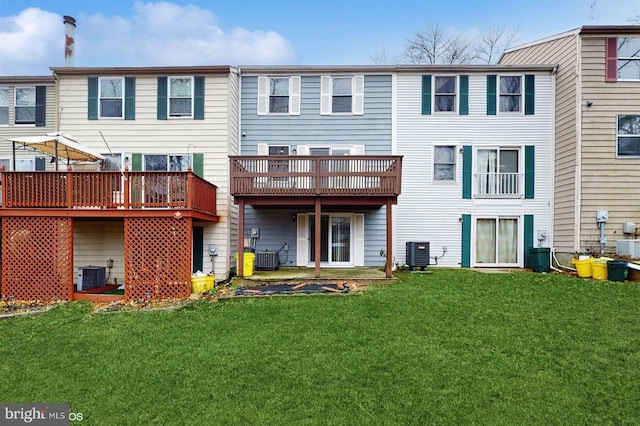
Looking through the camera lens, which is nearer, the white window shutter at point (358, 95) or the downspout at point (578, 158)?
the downspout at point (578, 158)

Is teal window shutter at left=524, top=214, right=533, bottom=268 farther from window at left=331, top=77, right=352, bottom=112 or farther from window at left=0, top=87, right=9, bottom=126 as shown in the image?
A: window at left=0, top=87, right=9, bottom=126

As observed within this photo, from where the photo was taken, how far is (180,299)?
8.33 metres

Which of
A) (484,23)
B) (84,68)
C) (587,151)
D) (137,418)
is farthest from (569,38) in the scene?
(84,68)

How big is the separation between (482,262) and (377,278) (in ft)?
15.8

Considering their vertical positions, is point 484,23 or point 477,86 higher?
point 484,23

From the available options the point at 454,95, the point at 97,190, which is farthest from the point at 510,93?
the point at 97,190

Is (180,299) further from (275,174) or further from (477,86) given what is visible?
(477,86)

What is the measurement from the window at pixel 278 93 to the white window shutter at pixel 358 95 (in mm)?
2325

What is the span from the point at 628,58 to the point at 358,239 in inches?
399

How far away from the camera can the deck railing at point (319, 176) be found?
9.80 meters

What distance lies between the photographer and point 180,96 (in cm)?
1134

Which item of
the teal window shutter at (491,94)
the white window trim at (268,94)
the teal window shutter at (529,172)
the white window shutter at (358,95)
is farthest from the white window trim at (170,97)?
the teal window shutter at (529,172)

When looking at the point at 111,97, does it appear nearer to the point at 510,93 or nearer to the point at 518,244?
the point at 510,93

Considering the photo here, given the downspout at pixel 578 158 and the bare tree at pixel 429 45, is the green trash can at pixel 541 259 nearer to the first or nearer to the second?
the downspout at pixel 578 158
